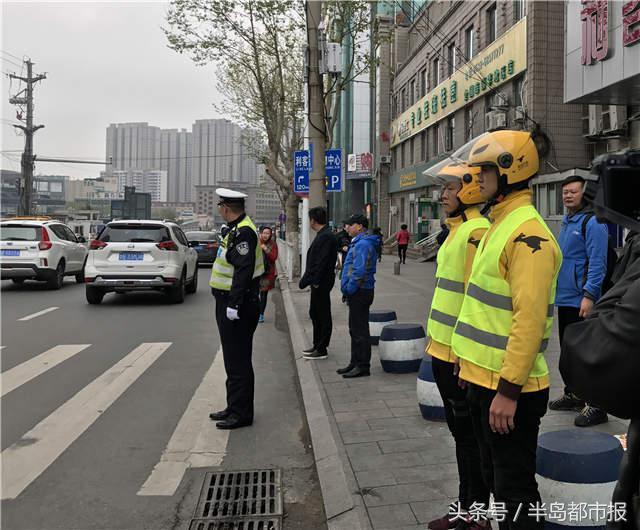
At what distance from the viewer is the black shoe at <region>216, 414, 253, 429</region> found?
472 centimetres

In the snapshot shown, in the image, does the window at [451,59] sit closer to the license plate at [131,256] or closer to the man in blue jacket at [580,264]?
the license plate at [131,256]

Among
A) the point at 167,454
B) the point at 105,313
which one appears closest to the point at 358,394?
the point at 167,454

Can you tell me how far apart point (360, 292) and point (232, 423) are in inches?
77.4

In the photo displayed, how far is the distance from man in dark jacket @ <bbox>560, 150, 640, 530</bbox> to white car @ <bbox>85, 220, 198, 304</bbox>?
1092 cm

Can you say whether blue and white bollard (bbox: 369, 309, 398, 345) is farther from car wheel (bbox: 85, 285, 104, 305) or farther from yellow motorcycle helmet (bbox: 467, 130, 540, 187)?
car wheel (bbox: 85, 285, 104, 305)

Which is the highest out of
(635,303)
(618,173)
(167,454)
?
Answer: (618,173)

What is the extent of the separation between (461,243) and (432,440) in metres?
1.75

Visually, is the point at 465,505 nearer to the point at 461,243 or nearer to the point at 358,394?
the point at 461,243

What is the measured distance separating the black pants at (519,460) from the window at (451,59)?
77.3 feet

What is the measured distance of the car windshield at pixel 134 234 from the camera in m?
11.7

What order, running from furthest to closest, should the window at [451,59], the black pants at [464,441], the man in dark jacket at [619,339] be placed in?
the window at [451,59], the black pants at [464,441], the man in dark jacket at [619,339]

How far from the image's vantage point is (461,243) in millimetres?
3051

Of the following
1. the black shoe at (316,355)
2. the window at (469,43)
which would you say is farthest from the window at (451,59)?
the black shoe at (316,355)

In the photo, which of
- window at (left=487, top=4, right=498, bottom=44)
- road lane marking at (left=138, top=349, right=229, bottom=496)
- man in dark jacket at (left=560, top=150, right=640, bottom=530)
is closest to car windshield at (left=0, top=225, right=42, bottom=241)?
road lane marking at (left=138, top=349, right=229, bottom=496)
